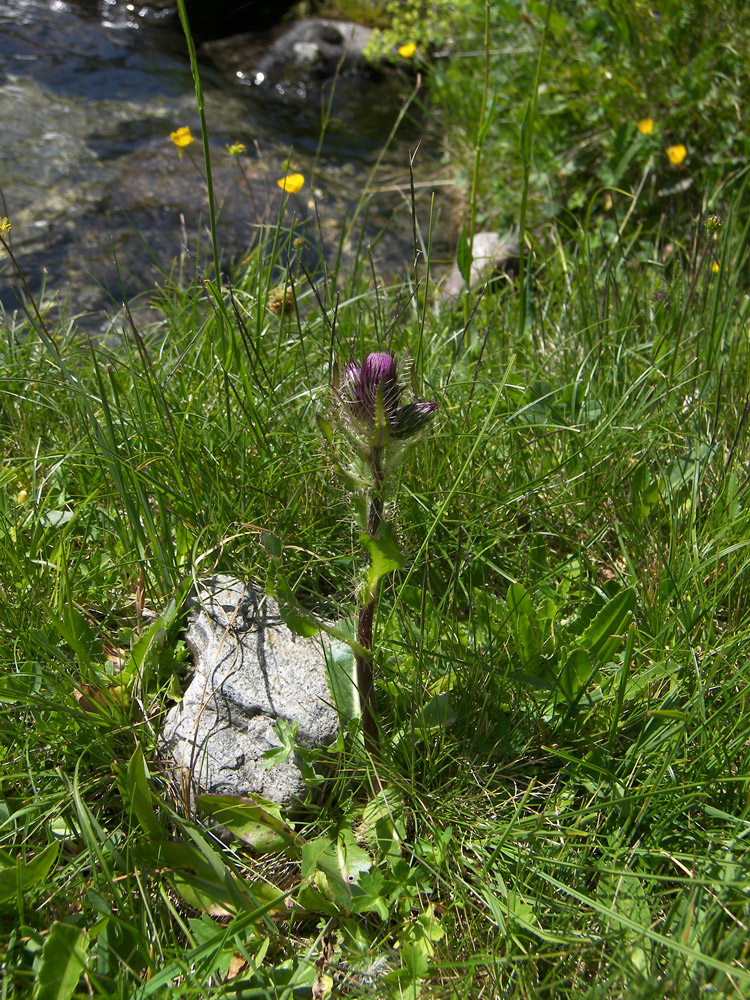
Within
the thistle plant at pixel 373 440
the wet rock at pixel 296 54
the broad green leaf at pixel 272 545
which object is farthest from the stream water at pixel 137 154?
the thistle plant at pixel 373 440

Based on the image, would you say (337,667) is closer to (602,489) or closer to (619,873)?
(619,873)

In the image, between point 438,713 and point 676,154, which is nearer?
point 438,713

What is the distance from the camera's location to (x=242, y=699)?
5.11 feet

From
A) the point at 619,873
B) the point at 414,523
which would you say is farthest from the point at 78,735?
the point at 619,873

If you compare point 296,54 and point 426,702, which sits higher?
point 296,54

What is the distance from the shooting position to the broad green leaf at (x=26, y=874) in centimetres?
121

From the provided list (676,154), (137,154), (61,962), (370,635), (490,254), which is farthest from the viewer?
(137,154)

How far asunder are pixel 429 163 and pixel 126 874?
5.56m

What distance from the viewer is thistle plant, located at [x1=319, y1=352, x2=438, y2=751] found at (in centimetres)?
120

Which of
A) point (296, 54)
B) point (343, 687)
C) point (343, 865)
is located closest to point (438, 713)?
point (343, 687)

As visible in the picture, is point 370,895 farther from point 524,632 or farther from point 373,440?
point 373,440

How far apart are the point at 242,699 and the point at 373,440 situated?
2.22 feet

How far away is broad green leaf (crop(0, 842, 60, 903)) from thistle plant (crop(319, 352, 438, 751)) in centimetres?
60

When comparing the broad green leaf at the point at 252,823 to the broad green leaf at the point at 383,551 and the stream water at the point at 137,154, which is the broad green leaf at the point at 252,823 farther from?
the stream water at the point at 137,154
